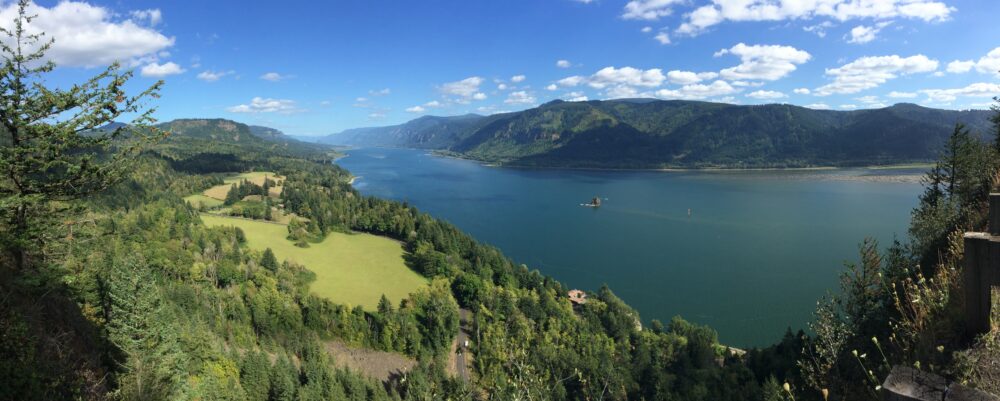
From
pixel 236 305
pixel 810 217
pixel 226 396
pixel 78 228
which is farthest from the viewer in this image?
pixel 810 217

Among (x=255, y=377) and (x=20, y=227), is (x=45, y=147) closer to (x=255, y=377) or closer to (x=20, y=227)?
(x=20, y=227)

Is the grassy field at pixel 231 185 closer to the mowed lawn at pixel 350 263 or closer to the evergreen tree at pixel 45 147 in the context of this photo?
the mowed lawn at pixel 350 263

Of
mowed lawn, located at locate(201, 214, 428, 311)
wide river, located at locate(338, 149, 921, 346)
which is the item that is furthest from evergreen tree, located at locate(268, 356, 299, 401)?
wide river, located at locate(338, 149, 921, 346)

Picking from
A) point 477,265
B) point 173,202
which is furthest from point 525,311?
point 173,202

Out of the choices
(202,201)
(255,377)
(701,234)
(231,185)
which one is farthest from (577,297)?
(231,185)

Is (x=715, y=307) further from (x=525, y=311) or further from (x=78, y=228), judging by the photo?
(x=78, y=228)

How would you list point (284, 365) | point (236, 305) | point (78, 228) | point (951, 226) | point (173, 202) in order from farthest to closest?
1. point (173, 202)
2. point (236, 305)
3. point (284, 365)
4. point (951, 226)
5. point (78, 228)
